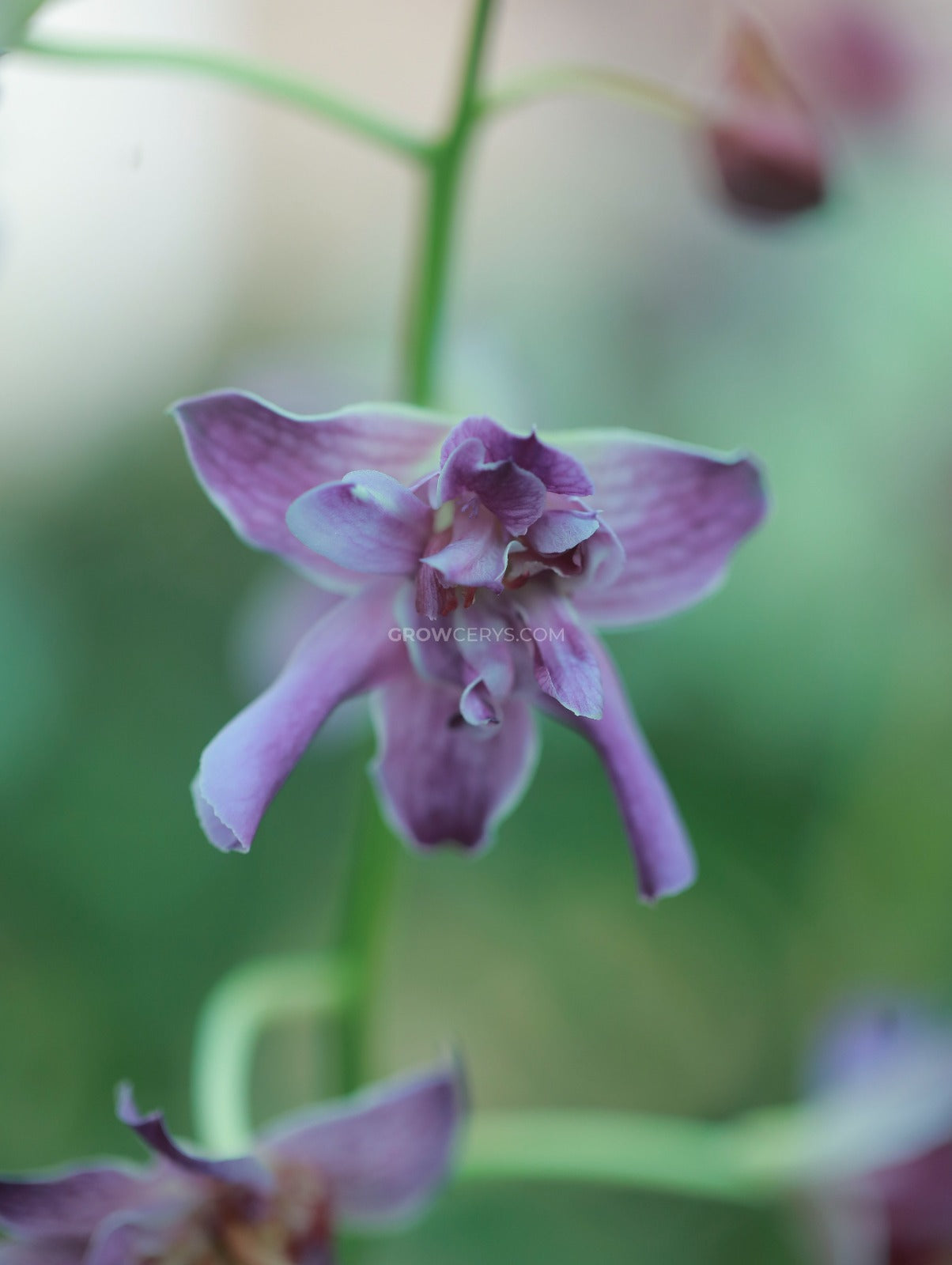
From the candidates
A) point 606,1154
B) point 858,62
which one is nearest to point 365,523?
point 606,1154

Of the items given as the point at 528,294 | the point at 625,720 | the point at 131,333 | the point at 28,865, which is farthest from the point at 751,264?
the point at 625,720

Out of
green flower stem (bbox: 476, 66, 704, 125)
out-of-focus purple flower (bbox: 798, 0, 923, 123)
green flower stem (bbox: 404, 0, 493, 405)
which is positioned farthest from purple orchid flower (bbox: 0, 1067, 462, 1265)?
out-of-focus purple flower (bbox: 798, 0, 923, 123)

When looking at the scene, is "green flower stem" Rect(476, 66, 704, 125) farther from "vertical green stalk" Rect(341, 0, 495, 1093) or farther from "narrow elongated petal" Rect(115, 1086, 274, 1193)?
"narrow elongated petal" Rect(115, 1086, 274, 1193)

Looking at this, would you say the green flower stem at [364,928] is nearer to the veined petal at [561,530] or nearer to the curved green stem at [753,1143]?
the curved green stem at [753,1143]

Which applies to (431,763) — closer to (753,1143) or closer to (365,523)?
(365,523)

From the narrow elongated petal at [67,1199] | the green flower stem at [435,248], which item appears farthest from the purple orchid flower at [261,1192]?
the green flower stem at [435,248]
